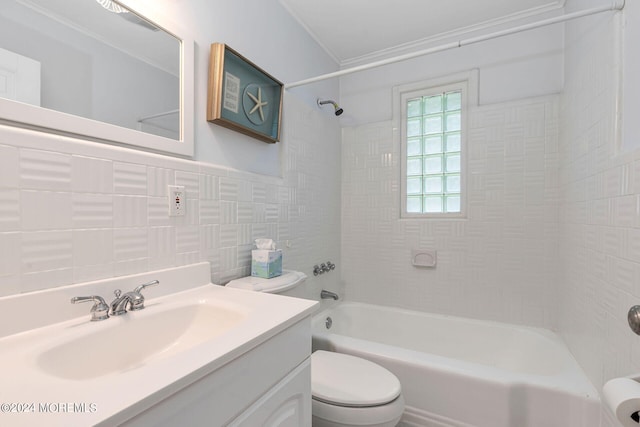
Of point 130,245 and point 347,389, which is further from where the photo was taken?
point 347,389

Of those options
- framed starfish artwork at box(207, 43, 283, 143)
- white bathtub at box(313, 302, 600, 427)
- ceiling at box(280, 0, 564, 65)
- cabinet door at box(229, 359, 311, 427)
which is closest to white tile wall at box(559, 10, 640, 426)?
white bathtub at box(313, 302, 600, 427)

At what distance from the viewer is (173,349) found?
827 millimetres

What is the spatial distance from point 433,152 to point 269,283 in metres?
1.56

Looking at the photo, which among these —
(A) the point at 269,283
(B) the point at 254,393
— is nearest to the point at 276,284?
(A) the point at 269,283

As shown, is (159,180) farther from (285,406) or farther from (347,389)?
(347,389)

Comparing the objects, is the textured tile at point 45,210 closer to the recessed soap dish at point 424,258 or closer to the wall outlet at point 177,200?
the wall outlet at point 177,200

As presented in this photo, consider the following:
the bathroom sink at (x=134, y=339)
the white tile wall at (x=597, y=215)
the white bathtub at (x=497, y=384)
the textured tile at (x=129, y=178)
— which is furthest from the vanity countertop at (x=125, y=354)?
the white tile wall at (x=597, y=215)

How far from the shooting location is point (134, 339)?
0.77 metres

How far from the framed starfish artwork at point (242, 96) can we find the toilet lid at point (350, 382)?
1119 millimetres

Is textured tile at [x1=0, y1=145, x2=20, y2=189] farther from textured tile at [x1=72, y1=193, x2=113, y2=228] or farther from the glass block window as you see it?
the glass block window

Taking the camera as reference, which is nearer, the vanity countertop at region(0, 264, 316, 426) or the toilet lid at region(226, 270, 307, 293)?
the vanity countertop at region(0, 264, 316, 426)

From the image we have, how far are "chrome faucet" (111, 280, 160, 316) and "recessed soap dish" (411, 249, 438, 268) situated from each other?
174 centimetres

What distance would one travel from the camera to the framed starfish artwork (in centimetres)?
120

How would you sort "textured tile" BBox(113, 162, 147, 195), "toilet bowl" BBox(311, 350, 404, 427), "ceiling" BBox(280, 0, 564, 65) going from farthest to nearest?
1. "ceiling" BBox(280, 0, 564, 65)
2. "toilet bowl" BBox(311, 350, 404, 427)
3. "textured tile" BBox(113, 162, 147, 195)
